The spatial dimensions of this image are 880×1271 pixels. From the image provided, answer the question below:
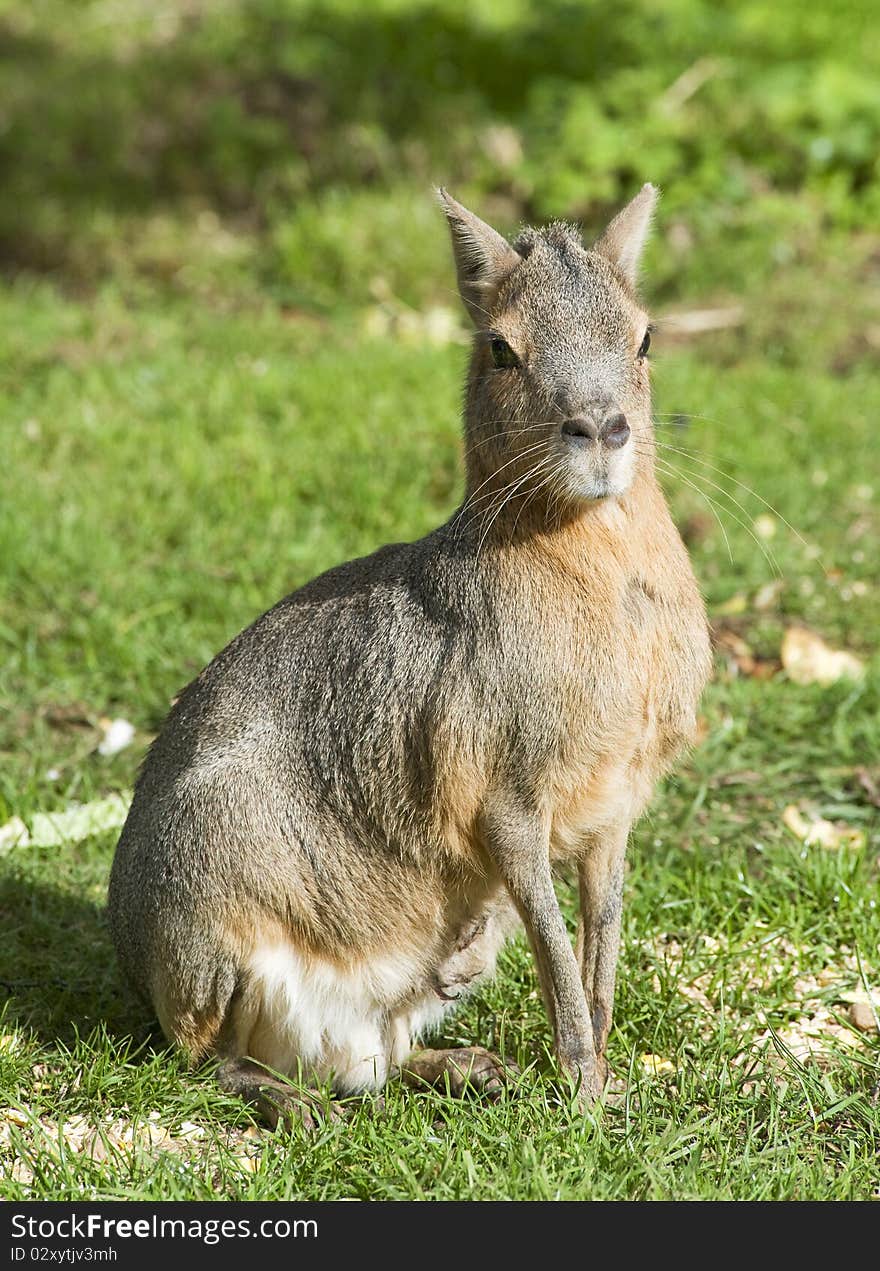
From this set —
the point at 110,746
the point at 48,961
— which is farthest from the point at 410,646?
the point at 110,746

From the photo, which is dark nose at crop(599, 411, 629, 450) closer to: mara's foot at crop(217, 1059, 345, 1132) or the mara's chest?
the mara's chest

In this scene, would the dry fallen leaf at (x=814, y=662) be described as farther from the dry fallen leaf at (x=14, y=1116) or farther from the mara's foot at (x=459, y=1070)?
the dry fallen leaf at (x=14, y=1116)

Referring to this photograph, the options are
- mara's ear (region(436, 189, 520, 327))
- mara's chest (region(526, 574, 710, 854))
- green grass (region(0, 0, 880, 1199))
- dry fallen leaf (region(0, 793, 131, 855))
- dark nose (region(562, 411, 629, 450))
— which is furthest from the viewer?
dry fallen leaf (region(0, 793, 131, 855))

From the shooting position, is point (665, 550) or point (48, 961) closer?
point (665, 550)

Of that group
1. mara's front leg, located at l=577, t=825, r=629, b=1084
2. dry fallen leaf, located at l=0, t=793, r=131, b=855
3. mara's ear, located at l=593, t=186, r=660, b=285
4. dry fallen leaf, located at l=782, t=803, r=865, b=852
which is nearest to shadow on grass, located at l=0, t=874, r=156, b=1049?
dry fallen leaf, located at l=0, t=793, r=131, b=855

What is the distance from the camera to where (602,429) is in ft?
9.32

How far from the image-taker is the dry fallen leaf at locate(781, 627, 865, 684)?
4938 mm

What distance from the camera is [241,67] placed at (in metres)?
9.90

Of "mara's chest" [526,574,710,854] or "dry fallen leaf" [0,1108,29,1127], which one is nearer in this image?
"mara's chest" [526,574,710,854]

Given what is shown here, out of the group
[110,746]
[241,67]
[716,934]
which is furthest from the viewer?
[241,67]

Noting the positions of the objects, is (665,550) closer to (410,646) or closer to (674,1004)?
(410,646)

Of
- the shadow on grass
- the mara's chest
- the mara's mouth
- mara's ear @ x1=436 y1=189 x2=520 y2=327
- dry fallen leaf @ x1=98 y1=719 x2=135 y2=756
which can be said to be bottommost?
the shadow on grass

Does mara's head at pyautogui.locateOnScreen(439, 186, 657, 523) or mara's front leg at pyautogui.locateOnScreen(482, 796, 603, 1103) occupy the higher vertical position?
mara's head at pyautogui.locateOnScreen(439, 186, 657, 523)
